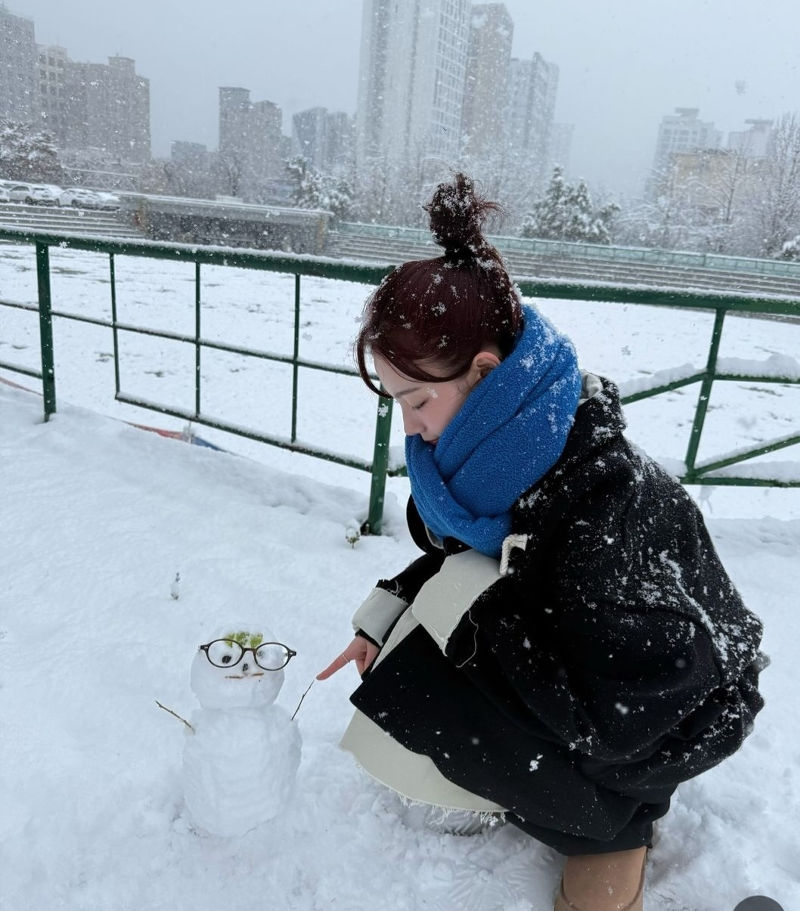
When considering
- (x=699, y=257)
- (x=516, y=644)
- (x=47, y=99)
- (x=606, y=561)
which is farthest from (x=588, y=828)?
(x=47, y=99)

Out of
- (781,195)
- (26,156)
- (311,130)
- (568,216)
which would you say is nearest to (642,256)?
(568,216)

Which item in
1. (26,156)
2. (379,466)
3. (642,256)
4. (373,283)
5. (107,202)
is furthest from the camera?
(26,156)

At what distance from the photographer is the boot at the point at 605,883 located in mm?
1351

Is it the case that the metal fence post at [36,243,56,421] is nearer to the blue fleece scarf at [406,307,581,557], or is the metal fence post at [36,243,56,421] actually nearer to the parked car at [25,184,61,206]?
the blue fleece scarf at [406,307,581,557]

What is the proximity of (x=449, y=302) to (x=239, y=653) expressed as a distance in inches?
31.7

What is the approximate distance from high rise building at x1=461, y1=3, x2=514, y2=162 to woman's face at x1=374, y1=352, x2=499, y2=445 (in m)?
67.8

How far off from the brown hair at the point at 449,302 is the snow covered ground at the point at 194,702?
1.05 m

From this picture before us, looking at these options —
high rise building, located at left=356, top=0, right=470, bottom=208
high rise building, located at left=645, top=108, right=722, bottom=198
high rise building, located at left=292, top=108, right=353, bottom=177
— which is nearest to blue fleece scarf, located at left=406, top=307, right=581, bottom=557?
high rise building, located at left=356, top=0, right=470, bottom=208

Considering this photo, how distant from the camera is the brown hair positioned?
1151 millimetres

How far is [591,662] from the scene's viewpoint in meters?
1.11

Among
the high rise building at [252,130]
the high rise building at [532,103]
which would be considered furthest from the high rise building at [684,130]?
the high rise building at [252,130]

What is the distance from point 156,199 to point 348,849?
28.4m

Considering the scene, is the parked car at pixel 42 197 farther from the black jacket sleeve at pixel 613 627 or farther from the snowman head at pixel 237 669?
the black jacket sleeve at pixel 613 627

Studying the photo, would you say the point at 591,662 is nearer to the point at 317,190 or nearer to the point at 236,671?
the point at 236,671
